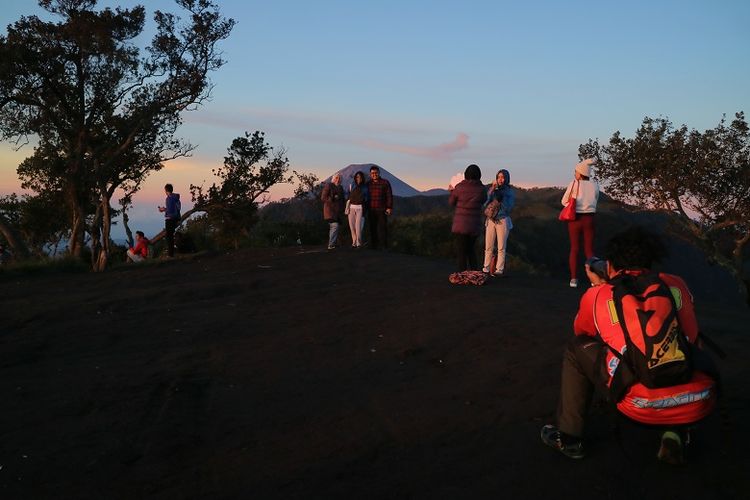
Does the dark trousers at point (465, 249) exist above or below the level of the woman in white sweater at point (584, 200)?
below

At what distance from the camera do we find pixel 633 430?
462cm

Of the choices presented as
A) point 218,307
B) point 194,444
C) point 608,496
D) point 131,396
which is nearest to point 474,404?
point 608,496

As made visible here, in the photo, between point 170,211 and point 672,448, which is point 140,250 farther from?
point 672,448

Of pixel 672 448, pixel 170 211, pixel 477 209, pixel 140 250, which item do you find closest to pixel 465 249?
pixel 477 209

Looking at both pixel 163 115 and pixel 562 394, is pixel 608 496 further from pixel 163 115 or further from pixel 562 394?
pixel 163 115

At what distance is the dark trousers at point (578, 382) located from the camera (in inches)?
165

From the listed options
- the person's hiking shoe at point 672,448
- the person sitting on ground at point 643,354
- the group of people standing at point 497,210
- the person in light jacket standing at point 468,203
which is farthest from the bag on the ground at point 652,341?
the person in light jacket standing at point 468,203

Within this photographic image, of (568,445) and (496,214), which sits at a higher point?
(496,214)

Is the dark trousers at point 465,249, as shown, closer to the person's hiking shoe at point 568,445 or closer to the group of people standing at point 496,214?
the group of people standing at point 496,214

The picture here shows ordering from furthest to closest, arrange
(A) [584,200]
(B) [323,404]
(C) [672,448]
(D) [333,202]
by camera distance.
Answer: (D) [333,202] < (A) [584,200] < (B) [323,404] < (C) [672,448]

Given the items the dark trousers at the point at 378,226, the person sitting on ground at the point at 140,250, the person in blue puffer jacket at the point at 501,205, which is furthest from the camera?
the person sitting on ground at the point at 140,250

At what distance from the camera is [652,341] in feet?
12.5

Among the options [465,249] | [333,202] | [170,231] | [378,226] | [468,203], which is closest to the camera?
[468,203]

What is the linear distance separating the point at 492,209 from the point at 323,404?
6.53 metres
